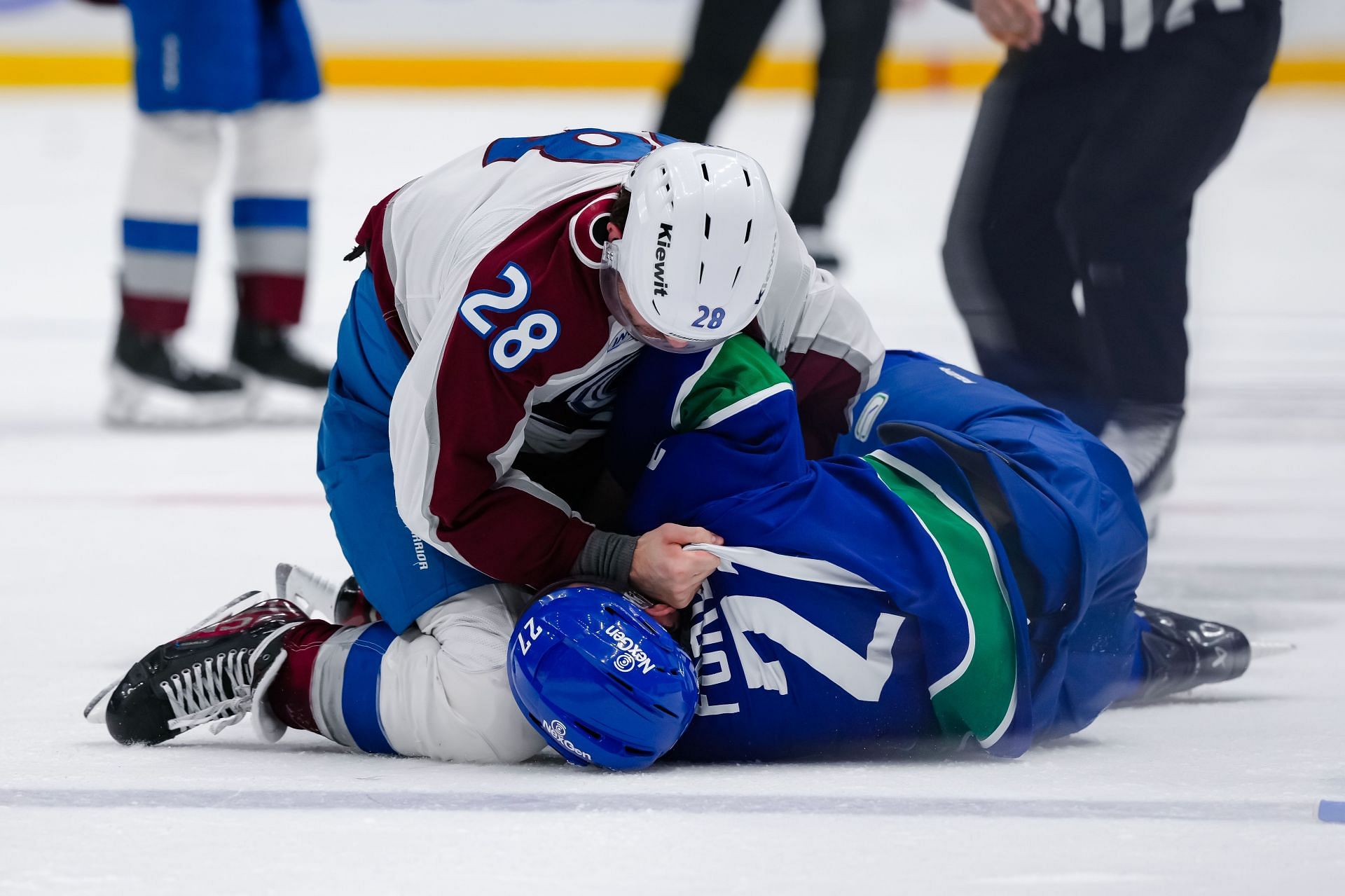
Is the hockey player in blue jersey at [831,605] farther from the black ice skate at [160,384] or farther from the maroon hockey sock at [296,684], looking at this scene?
the black ice skate at [160,384]

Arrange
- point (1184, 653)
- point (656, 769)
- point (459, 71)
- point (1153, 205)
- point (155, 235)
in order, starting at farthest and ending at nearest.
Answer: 1. point (459, 71)
2. point (155, 235)
3. point (1153, 205)
4. point (1184, 653)
5. point (656, 769)

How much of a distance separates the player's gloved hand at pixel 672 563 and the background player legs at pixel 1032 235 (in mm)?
1419

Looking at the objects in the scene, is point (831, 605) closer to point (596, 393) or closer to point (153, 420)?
point (596, 393)

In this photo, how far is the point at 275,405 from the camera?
4359 millimetres

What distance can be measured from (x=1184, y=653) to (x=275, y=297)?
2.69 meters

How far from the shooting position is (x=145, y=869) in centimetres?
127

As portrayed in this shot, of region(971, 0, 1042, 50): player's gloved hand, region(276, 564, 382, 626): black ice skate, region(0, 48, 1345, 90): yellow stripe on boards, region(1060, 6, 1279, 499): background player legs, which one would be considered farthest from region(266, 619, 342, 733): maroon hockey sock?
region(0, 48, 1345, 90): yellow stripe on boards

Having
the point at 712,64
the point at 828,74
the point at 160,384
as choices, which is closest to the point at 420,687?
the point at 160,384

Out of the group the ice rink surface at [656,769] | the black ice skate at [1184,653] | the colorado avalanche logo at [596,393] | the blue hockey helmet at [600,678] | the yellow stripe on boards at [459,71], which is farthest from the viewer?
the yellow stripe on boards at [459,71]

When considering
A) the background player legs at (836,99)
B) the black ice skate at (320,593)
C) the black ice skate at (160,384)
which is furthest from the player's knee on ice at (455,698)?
the background player legs at (836,99)

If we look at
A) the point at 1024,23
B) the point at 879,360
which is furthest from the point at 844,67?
the point at 879,360

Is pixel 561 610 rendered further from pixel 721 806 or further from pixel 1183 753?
pixel 1183 753

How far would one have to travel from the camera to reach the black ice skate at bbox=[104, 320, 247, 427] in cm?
394

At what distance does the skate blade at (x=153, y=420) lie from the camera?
3.97m
